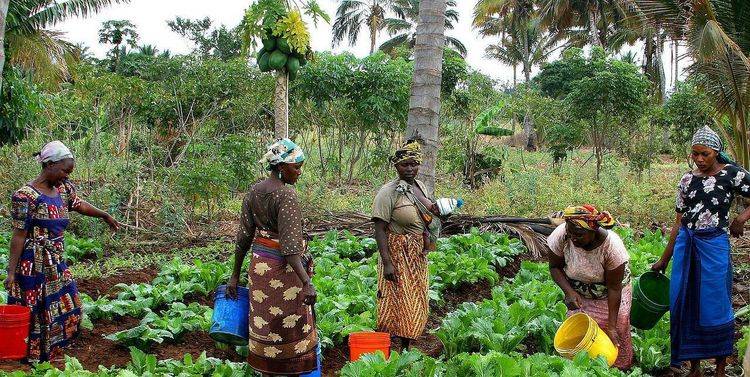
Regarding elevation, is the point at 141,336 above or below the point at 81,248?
below

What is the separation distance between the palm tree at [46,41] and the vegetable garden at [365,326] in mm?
8017

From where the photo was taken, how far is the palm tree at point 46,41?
13203 mm

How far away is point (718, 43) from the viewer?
29.7 feet

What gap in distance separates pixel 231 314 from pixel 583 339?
2.20 m

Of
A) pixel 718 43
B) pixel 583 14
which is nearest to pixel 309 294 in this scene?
pixel 718 43

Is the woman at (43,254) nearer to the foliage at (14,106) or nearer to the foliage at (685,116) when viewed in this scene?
the foliage at (14,106)

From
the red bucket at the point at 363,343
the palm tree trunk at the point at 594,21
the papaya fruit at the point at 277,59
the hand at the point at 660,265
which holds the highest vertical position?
the palm tree trunk at the point at 594,21

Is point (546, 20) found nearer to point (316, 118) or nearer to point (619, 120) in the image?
point (619, 120)

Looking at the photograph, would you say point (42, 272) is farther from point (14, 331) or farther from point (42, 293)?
point (14, 331)

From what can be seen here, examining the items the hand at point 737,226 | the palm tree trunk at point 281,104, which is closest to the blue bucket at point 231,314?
the hand at point 737,226

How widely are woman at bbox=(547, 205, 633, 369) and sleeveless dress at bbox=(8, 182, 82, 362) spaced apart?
342cm

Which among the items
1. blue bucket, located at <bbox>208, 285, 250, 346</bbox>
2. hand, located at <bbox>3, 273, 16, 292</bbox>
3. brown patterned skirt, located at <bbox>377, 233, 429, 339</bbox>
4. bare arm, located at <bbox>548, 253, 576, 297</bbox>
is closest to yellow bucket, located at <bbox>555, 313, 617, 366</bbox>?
bare arm, located at <bbox>548, 253, 576, 297</bbox>

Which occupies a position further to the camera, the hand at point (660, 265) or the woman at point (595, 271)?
the hand at point (660, 265)

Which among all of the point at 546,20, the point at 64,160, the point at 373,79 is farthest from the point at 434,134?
the point at 546,20
